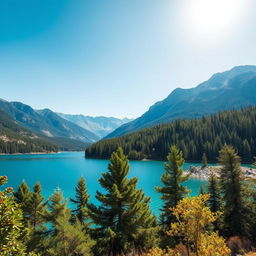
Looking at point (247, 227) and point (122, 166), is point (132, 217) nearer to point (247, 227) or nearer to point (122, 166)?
point (122, 166)

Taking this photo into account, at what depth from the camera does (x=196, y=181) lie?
67312 millimetres

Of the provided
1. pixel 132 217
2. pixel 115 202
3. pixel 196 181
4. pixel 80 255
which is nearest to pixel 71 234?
pixel 80 255

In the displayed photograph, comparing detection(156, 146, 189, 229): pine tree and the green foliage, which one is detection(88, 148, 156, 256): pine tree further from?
the green foliage

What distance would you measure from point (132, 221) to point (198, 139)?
131930mm

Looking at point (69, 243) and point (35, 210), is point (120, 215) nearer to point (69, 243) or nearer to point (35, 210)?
point (69, 243)

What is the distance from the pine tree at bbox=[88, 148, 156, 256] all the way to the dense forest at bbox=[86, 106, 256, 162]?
117150 millimetres

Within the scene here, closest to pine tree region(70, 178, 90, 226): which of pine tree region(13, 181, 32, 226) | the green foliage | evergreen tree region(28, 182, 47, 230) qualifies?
evergreen tree region(28, 182, 47, 230)

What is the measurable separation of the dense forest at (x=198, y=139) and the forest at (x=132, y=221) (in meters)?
107

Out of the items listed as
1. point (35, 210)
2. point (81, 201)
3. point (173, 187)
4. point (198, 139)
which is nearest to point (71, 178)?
point (35, 210)

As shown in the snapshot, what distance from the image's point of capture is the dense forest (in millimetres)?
123625

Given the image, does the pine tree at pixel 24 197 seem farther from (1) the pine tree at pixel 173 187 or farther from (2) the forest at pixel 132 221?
(1) the pine tree at pixel 173 187

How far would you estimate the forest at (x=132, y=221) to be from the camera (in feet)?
24.0

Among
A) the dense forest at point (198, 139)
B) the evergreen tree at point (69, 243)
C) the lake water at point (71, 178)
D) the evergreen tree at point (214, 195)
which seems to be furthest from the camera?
the dense forest at point (198, 139)

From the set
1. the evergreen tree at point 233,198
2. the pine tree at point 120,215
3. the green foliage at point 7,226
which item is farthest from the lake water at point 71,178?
the green foliage at point 7,226
